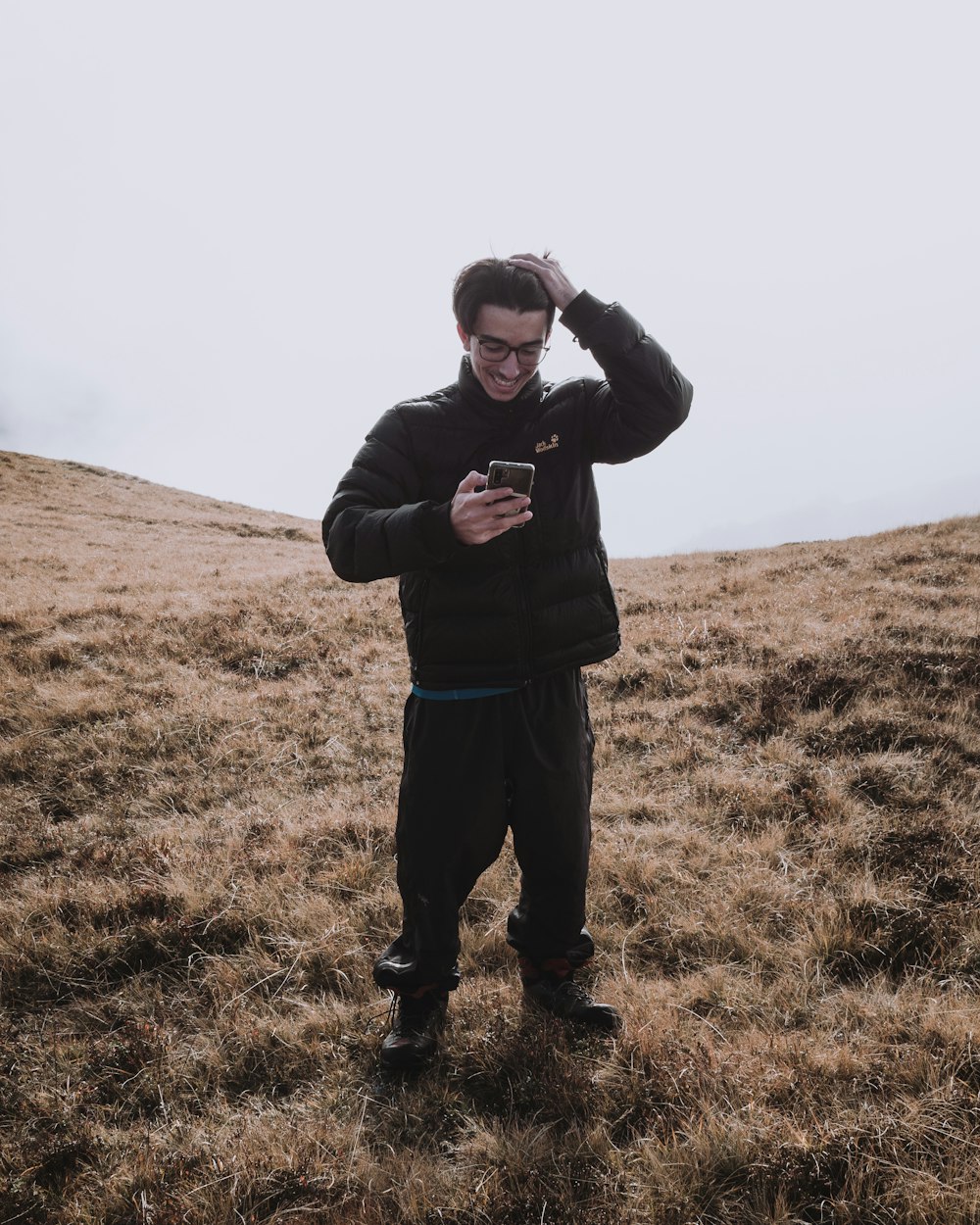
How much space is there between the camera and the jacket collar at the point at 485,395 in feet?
9.31

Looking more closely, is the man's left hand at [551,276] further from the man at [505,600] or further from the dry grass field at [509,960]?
the dry grass field at [509,960]

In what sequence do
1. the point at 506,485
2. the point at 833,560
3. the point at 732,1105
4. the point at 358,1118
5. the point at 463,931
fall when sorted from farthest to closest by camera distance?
the point at 833,560
the point at 463,931
the point at 358,1118
the point at 732,1105
the point at 506,485

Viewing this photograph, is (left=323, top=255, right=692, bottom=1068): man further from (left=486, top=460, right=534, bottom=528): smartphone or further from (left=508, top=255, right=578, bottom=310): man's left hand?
(left=486, top=460, right=534, bottom=528): smartphone

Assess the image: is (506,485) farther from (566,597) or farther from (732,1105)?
(732,1105)

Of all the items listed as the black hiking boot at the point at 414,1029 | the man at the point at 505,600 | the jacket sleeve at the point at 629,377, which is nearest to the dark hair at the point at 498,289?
the man at the point at 505,600

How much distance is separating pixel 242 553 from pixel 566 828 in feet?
59.4

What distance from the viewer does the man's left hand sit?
2.66 meters

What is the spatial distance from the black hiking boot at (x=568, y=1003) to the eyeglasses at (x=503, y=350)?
2846 millimetres

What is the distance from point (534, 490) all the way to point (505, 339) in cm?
61

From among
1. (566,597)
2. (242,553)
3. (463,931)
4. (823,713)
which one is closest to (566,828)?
(566,597)

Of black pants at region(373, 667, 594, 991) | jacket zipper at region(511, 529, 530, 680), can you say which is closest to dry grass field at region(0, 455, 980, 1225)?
black pants at region(373, 667, 594, 991)

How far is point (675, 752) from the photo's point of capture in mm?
5656

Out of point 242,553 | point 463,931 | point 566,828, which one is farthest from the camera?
point 242,553

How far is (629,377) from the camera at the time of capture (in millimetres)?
2664
